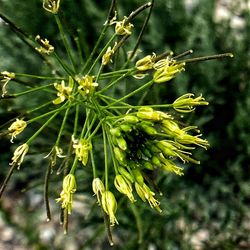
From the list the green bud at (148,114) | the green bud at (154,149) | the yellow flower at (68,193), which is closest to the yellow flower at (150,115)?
the green bud at (148,114)

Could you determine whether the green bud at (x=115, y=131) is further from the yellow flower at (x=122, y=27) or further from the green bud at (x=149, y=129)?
the yellow flower at (x=122, y=27)

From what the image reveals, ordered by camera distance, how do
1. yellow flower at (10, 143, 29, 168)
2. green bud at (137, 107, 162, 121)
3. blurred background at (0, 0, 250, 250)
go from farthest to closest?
blurred background at (0, 0, 250, 250)
yellow flower at (10, 143, 29, 168)
green bud at (137, 107, 162, 121)

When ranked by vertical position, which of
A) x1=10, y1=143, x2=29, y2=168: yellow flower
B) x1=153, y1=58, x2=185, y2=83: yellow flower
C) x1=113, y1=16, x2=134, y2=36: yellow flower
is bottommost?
x1=10, y1=143, x2=29, y2=168: yellow flower

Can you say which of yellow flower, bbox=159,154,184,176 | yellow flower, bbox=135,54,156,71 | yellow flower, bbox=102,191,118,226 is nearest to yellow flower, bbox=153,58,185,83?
yellow flower, bbox=135,54,156,71

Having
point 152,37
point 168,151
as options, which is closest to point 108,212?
point 168,151

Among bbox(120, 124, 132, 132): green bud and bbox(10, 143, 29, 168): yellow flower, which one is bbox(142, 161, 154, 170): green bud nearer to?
bbox(120, 124, 132, 132): green bud

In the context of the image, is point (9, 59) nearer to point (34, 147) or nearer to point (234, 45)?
point (34, 147)

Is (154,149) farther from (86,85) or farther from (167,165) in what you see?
(86,85)
